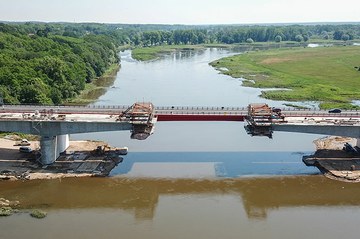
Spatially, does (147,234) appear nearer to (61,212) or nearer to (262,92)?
(61,212)

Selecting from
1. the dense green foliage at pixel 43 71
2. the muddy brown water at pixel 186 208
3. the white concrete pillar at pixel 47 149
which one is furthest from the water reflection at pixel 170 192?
the dense green foliage at pixel 43 71

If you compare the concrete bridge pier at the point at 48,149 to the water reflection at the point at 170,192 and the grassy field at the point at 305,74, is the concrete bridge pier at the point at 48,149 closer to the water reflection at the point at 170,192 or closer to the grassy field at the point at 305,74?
the water reflection at the point at 170,192

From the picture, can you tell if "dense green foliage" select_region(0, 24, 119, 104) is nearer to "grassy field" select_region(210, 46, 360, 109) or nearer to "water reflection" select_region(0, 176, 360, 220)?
"water reflection" select_region(0, 176, 360, 220)

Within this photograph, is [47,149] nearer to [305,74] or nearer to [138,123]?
[138,123]

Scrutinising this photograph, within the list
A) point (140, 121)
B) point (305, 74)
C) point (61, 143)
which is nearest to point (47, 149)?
point (61, 143)

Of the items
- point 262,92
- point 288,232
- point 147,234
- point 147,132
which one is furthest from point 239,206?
point 262,92

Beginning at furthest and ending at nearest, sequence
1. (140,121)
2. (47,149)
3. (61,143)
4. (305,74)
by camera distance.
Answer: (305,74)
(61,143)
(47,149)
(140,121)
